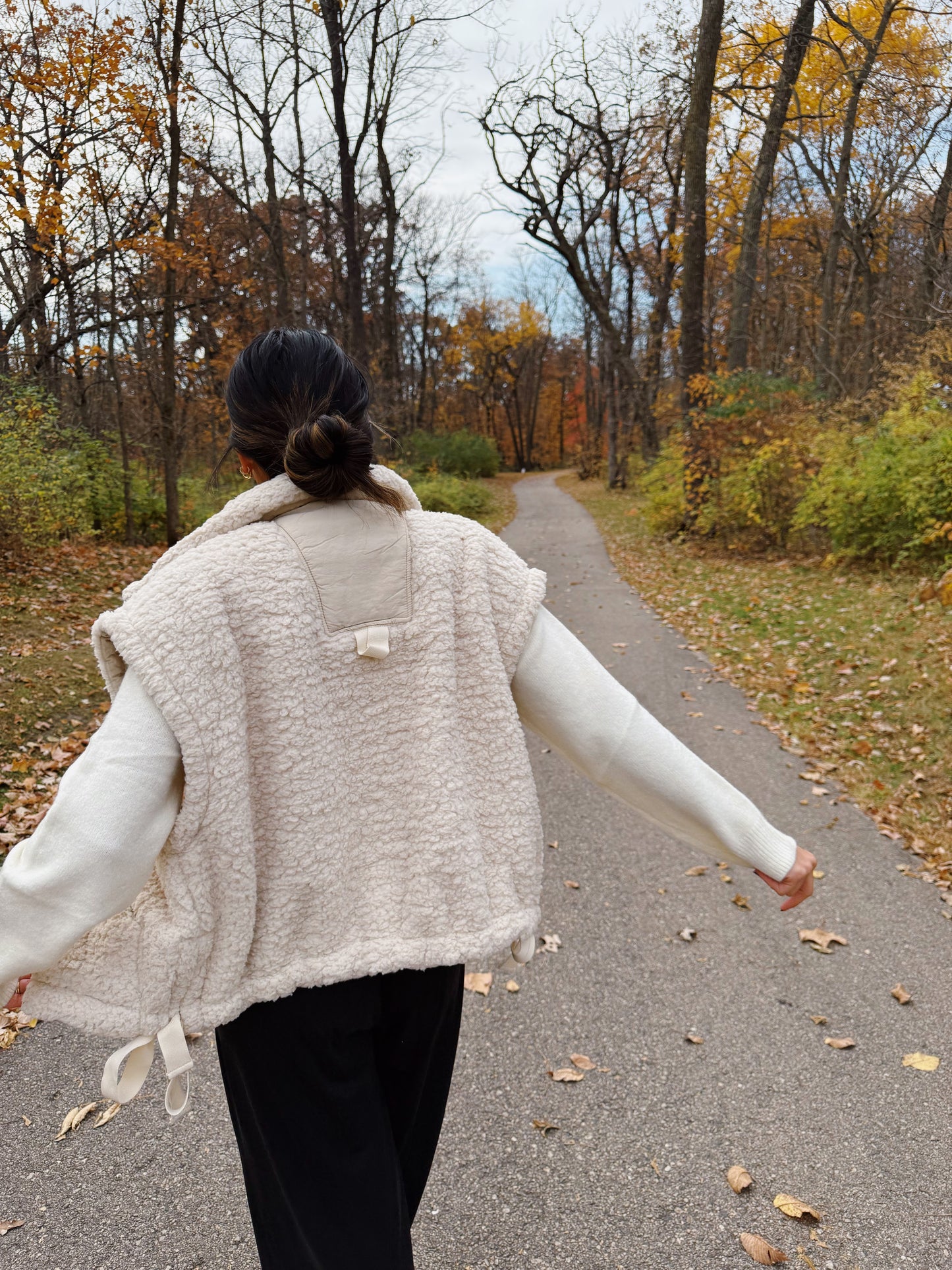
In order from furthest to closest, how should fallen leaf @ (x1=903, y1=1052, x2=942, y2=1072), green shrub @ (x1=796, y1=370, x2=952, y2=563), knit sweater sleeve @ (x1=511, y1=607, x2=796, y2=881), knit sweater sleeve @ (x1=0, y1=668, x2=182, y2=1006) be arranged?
green shrub @ (x1=796, y1=370, x2=952, y2=563)
fallen leaf @ (x1=903, y1=1052, x2=942, y2=1072)
knit sweater sleeve @ (x1=511, y1=607, x2=796, y2=881)
knit sweater sleeve @ (x1=0, y1=668, x2=182, y2=1006)

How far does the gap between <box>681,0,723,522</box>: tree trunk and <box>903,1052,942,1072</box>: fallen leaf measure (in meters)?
12.0

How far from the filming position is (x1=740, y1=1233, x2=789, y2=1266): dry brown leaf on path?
2.31 metres

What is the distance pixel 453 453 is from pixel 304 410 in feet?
99.9

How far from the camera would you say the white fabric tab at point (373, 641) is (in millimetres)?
1457

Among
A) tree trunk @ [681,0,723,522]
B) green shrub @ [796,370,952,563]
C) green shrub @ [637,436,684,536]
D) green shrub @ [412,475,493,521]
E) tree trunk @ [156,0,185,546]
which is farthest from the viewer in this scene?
green shrub @ [412,475,493,521]

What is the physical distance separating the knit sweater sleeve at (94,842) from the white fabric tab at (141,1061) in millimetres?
215

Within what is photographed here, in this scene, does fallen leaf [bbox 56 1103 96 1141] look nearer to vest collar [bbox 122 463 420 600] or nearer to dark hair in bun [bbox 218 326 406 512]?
vest collar [bbox 122 463 420 600]

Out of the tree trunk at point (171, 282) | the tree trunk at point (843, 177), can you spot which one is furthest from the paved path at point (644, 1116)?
the tree trunk at point (843, 177)

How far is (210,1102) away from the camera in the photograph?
2982mm

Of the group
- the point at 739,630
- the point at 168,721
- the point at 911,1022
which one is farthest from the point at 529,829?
the point at 739,630

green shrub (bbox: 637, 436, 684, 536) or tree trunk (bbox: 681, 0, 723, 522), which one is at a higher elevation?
tree trunk (bbox: 681, 0, 723, 522)

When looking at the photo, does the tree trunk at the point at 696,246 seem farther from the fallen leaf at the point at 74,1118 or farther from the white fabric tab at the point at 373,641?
the white fabric tab at the point at 373,641

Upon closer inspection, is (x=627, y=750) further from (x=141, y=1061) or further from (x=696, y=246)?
(x=696, y=246)

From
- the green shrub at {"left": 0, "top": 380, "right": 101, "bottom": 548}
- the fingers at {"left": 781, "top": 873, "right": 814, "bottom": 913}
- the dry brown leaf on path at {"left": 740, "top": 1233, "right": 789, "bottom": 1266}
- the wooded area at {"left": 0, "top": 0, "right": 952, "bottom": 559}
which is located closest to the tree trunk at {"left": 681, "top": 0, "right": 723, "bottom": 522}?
the wooded area at {"left": 0, "top": 0, "right": 952, "bottom": 559}
